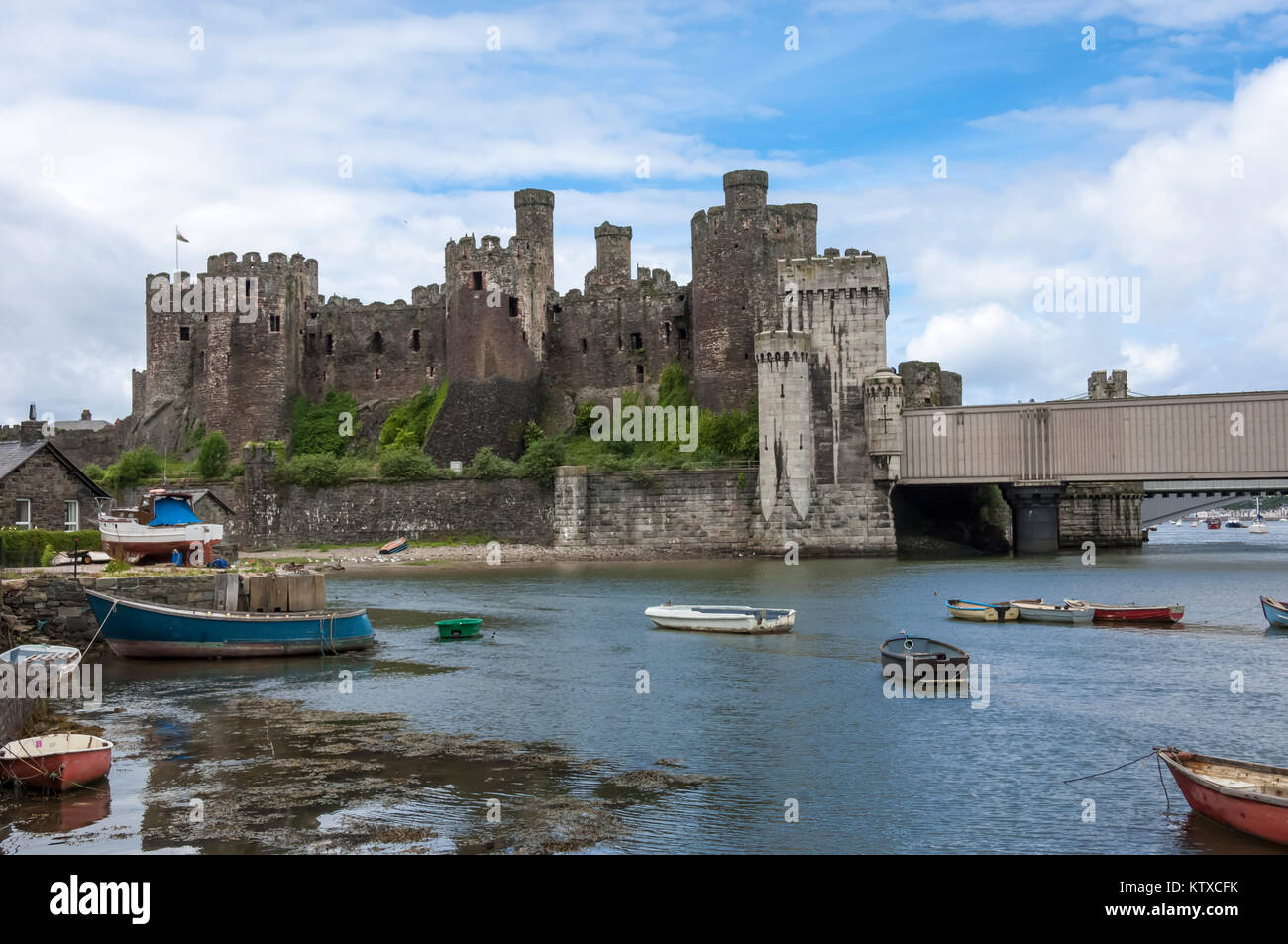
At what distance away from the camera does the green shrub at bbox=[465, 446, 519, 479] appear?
62.4 metres

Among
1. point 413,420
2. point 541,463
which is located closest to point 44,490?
point 541,463

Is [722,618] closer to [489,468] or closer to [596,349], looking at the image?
[489,468]

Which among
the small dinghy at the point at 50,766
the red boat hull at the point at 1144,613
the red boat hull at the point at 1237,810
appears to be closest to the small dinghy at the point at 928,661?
the red boat hull at the point at 1237,810

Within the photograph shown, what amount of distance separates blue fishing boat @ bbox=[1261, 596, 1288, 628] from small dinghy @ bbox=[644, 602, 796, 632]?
14.2 metres

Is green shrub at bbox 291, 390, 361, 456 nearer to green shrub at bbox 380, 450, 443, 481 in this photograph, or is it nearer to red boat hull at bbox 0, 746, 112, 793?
green shrub at bbox 380, 450, 443, 481

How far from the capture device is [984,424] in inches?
2356

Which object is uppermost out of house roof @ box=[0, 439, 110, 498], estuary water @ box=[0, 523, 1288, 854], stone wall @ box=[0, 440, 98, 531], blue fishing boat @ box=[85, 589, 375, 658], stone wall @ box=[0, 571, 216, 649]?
house roof @ box=[0, 439, 110, 498]

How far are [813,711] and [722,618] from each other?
39.3ft

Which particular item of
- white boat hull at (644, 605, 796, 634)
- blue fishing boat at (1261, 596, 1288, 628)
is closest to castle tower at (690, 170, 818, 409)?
white boat hull at (644, 605, 796, 634)

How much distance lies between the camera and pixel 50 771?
1584cm

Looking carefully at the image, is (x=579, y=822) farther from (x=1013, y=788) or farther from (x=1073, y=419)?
(x=1073, y=419)

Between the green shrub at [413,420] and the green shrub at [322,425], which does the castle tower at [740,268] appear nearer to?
the green shrub at [413,420]

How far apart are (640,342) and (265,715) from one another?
50608mm
